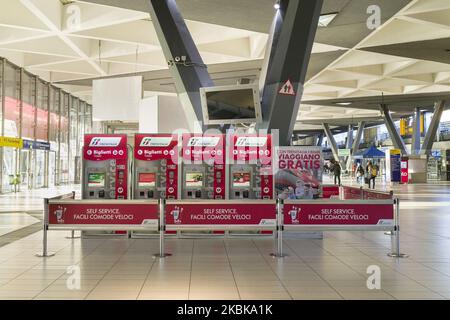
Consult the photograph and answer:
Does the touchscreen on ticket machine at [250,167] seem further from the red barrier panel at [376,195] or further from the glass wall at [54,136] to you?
the glass wall at [54,136]

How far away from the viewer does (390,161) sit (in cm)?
3200

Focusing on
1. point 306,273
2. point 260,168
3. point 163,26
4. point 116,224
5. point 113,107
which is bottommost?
point 306,273

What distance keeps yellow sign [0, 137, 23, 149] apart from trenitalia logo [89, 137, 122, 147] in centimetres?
1180

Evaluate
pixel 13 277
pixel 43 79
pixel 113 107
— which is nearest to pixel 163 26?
Answer: pixel 113 107

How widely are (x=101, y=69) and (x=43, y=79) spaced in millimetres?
6291

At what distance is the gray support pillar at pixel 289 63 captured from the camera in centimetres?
1017

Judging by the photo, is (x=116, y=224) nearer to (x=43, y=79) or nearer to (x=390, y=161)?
(x=43, y=79)

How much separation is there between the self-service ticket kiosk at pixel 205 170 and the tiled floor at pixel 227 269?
1.07 metres

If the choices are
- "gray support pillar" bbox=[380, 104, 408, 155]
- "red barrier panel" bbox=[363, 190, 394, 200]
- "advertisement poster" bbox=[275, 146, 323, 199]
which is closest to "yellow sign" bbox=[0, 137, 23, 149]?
"advertisement poster" bbox=[275, 146, 323, 199]

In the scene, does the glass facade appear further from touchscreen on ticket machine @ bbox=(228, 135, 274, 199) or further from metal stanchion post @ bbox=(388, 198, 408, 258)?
metal stanchion post @ bbox=(388, 198, 408, 258)

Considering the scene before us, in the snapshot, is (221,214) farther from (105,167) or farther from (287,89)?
(287,89)

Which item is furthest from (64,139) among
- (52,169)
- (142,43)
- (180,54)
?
(180,54)

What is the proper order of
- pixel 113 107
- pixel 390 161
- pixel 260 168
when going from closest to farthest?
1. pixel 260 168
2. pixel 113 107
3. pixel 390 161

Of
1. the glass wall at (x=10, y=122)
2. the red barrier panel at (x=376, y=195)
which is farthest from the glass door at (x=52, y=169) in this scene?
the red barrier panel at (x=376, y=195)
